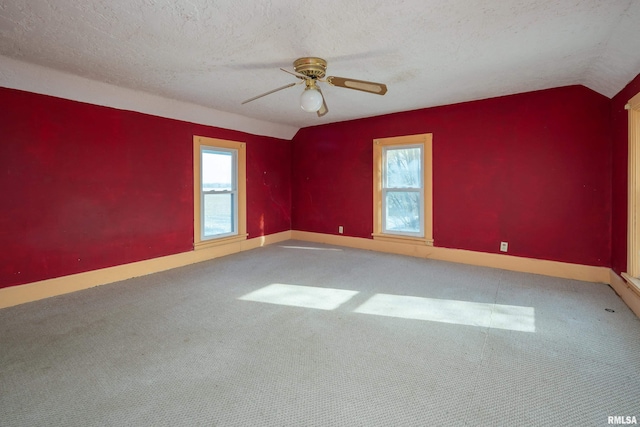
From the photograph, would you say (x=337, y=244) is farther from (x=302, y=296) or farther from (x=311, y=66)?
(x=311, y=66)

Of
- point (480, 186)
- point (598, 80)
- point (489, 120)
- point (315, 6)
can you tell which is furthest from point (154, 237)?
point (598, 80)

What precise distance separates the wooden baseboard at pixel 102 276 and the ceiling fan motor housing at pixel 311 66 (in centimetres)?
299

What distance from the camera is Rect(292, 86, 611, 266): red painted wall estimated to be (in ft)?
11.2

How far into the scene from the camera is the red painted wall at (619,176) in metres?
2.92

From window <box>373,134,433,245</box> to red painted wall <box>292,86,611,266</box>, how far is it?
0.12m

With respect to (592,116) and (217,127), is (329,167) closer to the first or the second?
(217,127)

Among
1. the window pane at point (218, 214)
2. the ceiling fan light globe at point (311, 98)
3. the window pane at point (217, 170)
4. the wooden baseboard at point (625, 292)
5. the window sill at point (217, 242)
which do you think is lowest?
the wooden baseboard at point (625, 292)

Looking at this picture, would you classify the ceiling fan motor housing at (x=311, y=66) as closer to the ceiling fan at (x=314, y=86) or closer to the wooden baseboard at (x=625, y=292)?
the ceiling fan at (x=314, y=86)

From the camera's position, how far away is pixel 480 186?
4.14m

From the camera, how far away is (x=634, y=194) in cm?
278

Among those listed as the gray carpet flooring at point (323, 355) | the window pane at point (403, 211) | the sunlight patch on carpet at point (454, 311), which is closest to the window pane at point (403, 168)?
the window pane at point (403, 211)

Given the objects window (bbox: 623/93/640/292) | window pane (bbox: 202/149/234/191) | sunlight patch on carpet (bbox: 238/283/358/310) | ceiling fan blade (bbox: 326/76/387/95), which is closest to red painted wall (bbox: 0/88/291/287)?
window pane (bbox: 202/149/234/191)

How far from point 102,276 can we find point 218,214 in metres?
1.86

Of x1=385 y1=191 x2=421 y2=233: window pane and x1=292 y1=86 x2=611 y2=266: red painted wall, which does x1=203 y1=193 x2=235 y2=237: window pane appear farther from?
x1=385 y1=191 x2=421 y2=233: window pane
